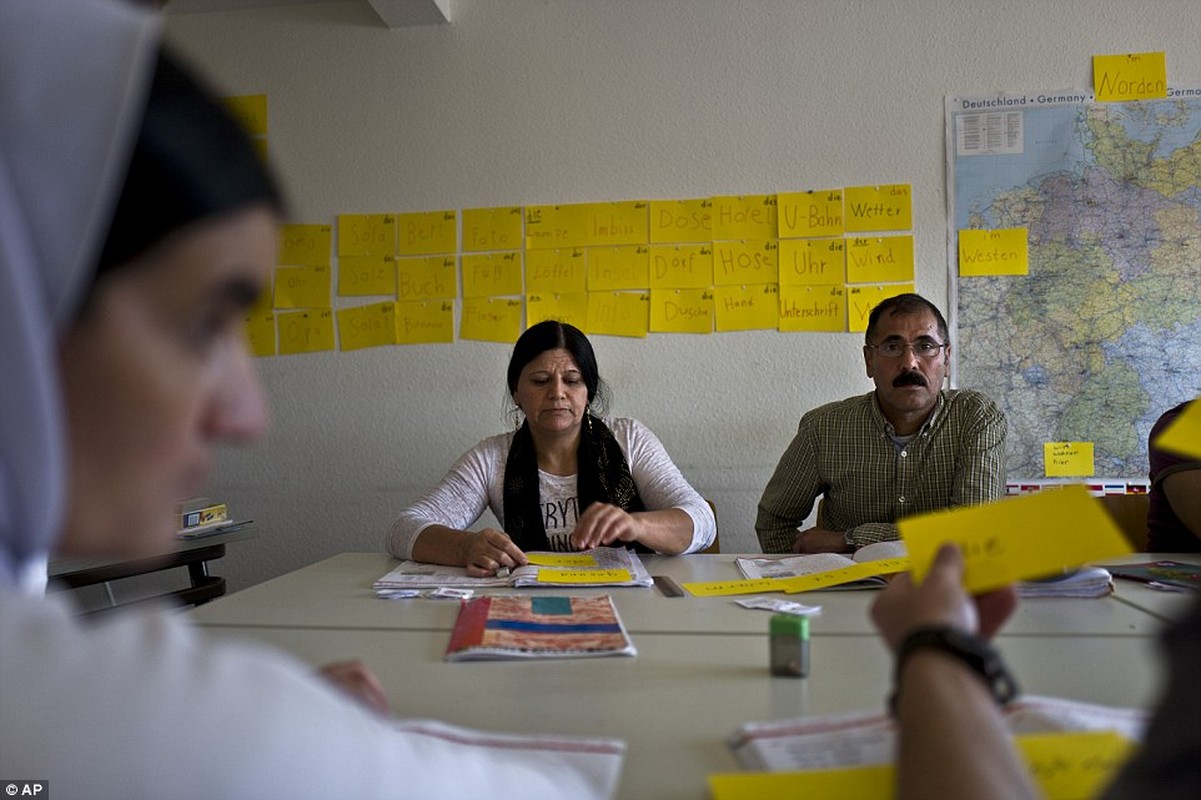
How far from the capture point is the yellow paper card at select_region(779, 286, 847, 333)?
2812 mm

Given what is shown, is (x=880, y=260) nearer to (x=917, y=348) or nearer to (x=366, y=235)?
(x=917, y=348)

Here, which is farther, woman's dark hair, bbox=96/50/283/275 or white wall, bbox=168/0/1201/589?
white wall, bbox=168/0/1201/589

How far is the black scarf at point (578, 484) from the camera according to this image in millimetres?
2236

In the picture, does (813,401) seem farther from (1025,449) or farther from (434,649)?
(434,649)

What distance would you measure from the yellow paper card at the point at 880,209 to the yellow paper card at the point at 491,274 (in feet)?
3.53

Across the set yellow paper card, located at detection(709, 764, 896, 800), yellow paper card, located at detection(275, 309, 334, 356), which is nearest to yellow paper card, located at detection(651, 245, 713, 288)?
yellow paper card, located at detection(275, 309, 334, 356)

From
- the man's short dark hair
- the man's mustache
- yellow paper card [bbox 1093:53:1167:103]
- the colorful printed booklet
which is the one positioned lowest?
the colorful printed booklet

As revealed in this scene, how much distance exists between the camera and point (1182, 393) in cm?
272

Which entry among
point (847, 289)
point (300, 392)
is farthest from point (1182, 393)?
point (300, 392)

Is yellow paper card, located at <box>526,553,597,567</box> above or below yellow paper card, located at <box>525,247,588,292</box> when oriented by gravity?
below

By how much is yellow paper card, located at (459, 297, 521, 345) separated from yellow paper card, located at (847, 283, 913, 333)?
1.06 metres

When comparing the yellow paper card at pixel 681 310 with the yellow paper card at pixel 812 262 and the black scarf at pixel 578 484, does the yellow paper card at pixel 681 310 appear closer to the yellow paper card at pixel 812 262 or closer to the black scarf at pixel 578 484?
the yellow paper card at pixel 812 262

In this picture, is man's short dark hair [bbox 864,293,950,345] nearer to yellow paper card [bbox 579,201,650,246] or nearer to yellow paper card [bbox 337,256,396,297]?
yellow paper card [bbox 579,201,650,246]

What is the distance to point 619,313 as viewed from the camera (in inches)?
114
